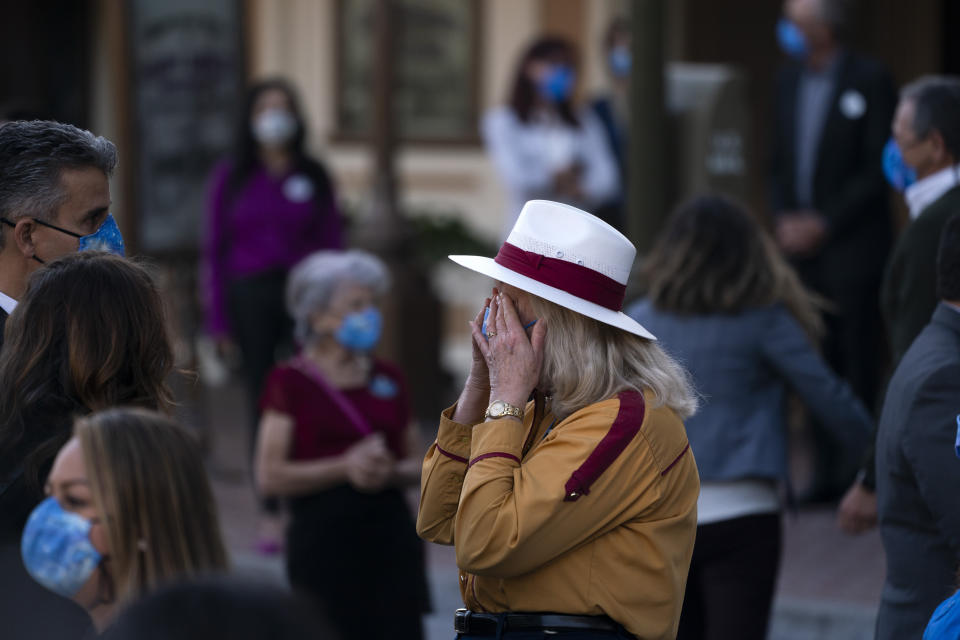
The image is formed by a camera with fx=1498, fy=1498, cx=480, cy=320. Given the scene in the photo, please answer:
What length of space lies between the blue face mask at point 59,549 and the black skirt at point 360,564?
8.68 feet

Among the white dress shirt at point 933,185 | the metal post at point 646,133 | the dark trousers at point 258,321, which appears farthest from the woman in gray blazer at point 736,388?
the dark trousers at point 258,321

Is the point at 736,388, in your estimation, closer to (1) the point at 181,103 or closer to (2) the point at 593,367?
(2) the point at 593,367

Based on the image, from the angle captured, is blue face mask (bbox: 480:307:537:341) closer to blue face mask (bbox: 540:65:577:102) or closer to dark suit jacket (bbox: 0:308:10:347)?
dark suit jacket (bbox: 0:308:10:347)

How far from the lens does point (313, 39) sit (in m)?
13.8

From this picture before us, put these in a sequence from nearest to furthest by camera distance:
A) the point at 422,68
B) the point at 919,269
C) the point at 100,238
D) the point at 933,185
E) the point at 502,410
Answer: the point at 502,410 < the point at 100,238 < the point at 919,269 < the point at 933,185 < the point at 422,68

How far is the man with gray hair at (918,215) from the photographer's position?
4.52 metres

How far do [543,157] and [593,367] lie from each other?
551 centimetres

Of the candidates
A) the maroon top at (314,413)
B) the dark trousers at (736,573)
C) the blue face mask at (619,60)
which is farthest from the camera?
the blue face mask at (619,60)

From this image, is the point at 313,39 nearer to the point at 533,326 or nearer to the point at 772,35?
the point at 772,35

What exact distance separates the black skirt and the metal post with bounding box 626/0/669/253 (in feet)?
5.55

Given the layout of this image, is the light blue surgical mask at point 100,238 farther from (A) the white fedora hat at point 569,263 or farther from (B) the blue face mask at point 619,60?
(B) the blue face mask at point 619,60

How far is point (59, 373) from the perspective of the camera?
2.88m

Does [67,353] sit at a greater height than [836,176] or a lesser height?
greater

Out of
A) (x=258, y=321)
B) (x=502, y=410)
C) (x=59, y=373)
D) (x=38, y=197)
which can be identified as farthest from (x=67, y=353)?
(x=258, y=321)
